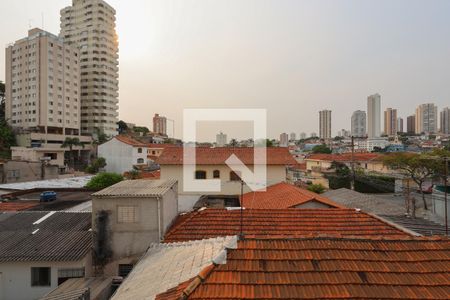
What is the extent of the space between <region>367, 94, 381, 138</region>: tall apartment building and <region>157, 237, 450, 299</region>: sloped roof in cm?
10235

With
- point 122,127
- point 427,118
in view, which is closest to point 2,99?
point 122,127

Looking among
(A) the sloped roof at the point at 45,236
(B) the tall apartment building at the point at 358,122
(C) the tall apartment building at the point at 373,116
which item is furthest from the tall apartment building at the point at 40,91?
(B) the tall apartment building at the point at 358,122

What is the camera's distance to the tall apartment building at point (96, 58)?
7350 cm

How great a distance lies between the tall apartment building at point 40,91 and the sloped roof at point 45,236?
160ft

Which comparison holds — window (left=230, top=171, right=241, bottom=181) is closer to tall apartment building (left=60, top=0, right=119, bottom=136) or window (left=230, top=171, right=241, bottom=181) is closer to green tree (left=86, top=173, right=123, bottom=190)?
green tree (left=86, top=173, right=123, bottom=190)

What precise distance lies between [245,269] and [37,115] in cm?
6515

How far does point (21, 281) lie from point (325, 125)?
4728 inches

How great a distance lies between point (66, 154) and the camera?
59500 millimetres

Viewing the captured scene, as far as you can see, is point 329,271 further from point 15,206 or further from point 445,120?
point 445,120

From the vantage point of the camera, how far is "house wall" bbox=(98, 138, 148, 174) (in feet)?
157

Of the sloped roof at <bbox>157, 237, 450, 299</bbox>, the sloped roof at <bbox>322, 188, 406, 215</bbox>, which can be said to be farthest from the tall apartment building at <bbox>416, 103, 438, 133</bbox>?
the sloped roof at <bbox>157, 237, 450, 299</bbox>

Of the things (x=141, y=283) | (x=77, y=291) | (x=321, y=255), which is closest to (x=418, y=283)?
(x=321, y=255)

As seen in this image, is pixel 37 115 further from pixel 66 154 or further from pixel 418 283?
pixel 418 283

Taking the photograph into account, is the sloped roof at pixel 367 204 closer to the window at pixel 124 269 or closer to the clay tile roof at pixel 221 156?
the clay tile roof at pixel 221 156
